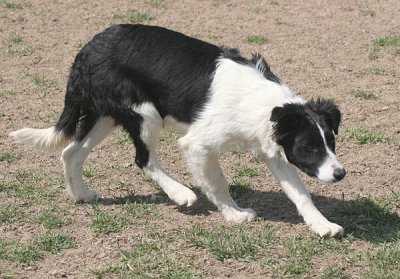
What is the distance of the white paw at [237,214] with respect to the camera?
5949mm

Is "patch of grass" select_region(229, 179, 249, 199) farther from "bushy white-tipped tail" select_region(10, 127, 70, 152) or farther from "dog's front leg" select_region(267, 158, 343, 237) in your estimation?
"bushy white-tipped tail" select_region(10, 127, 70, 152)

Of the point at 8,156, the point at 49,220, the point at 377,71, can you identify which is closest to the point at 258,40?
the point at 377,71

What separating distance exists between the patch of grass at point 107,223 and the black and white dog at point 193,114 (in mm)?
470

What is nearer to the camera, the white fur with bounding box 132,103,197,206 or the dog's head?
the dog's head

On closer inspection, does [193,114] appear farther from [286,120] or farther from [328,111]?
[328,111]

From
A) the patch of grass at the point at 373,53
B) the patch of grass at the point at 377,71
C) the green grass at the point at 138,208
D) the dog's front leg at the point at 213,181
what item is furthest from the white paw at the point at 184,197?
the patch of grass at the point at 373,53

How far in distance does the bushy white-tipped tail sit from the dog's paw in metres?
2.34

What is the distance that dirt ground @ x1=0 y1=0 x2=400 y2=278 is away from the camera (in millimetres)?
5695

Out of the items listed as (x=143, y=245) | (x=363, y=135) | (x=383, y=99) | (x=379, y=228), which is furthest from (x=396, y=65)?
(x=143, y=245)

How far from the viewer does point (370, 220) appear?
5.93 meters

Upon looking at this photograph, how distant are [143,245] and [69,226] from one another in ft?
2.52

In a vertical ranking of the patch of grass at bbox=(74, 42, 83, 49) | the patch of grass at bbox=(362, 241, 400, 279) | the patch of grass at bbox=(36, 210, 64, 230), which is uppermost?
the patch of grass at bbox=(362, 241, 400, 279)

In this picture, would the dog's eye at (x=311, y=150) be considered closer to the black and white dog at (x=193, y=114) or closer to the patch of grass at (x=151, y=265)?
the black and white dog at (x=193, y=114)

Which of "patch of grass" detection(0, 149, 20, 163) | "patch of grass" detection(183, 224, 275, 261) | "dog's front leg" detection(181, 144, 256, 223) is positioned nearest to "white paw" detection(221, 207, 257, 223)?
"dog's front leg" detection(181, 144, 256, 223)
